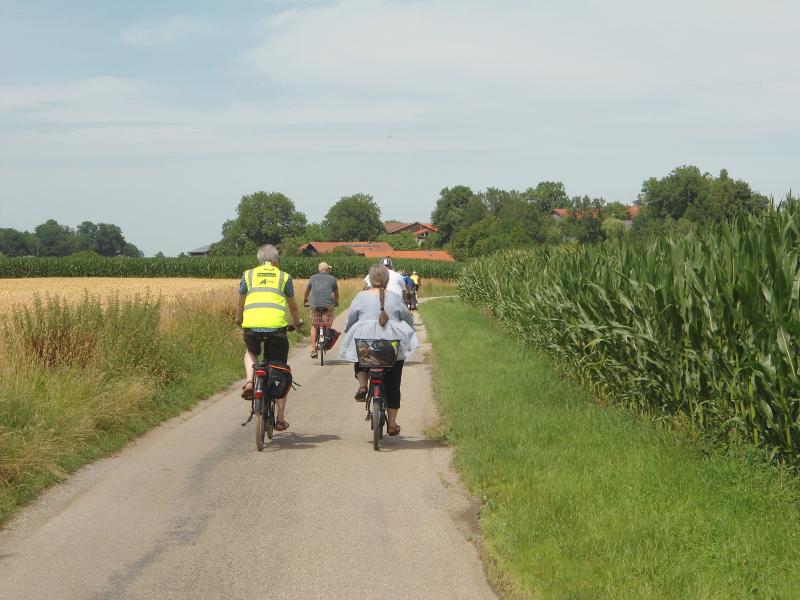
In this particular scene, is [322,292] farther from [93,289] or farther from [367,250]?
[367,250]

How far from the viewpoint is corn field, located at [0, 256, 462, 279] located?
276ft

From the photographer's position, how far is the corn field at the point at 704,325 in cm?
702

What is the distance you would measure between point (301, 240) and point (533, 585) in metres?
153

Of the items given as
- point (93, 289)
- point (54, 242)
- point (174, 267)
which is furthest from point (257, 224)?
point (93, 289)

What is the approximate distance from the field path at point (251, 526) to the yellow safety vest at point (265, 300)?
1342 millimetres

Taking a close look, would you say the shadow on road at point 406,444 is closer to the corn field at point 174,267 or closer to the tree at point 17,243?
the corn field at point 174,267

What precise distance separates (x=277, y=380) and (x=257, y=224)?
15500 centimetres

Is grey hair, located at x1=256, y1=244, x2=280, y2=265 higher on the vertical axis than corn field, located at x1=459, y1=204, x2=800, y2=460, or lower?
higher

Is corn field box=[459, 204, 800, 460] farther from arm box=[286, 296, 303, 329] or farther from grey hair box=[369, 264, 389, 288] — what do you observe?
arm box=[286, 296, 303, 329]

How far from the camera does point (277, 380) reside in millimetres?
9328

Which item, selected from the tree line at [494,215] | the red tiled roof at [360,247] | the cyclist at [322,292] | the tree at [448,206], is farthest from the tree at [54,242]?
the cyclist at [322,292]

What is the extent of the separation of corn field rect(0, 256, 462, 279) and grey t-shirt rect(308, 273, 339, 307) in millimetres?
65252

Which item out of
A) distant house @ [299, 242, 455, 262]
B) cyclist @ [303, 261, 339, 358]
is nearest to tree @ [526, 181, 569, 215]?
distant house @ [299, 242, 455, 262]

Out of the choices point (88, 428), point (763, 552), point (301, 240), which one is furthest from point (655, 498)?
point (301, 240)
